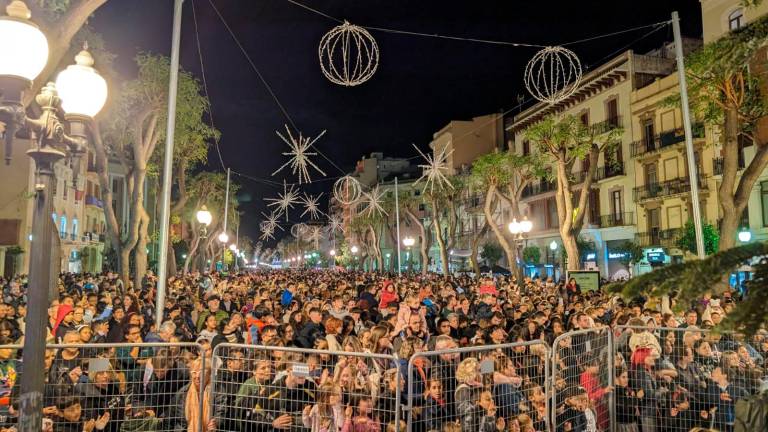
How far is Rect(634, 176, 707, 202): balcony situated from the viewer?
3288 centimetres

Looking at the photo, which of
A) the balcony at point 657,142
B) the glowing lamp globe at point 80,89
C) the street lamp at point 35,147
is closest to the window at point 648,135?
the balcony at point 657,142

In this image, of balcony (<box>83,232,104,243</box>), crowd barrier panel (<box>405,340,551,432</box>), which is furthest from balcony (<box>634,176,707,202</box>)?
balcony (<box>83,232,104,243</box>)

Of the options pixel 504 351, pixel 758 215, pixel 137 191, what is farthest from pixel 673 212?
pixel 504 351

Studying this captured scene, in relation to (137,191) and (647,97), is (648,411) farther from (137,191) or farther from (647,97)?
(647,97)

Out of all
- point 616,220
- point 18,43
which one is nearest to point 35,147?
point 18,43

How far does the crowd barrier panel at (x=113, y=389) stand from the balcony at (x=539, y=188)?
42.1 m

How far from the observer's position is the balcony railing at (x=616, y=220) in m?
37.8

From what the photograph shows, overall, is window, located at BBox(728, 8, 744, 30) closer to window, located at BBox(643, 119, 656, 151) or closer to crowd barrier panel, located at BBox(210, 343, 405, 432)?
window, located at BBox(643, 119, 656, 151)

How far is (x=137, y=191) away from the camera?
17328 mm

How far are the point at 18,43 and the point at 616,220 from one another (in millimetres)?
39745

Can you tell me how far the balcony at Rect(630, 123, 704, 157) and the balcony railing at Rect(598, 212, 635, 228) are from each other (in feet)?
13.0

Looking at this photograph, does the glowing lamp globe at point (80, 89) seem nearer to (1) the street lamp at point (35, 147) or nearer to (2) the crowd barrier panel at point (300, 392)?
(1) the street lamp at point (35, 147)

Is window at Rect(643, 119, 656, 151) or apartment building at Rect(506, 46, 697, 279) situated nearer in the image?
window at Rect(643, 119, 656, 151)

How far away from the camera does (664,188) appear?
34.6 metres
